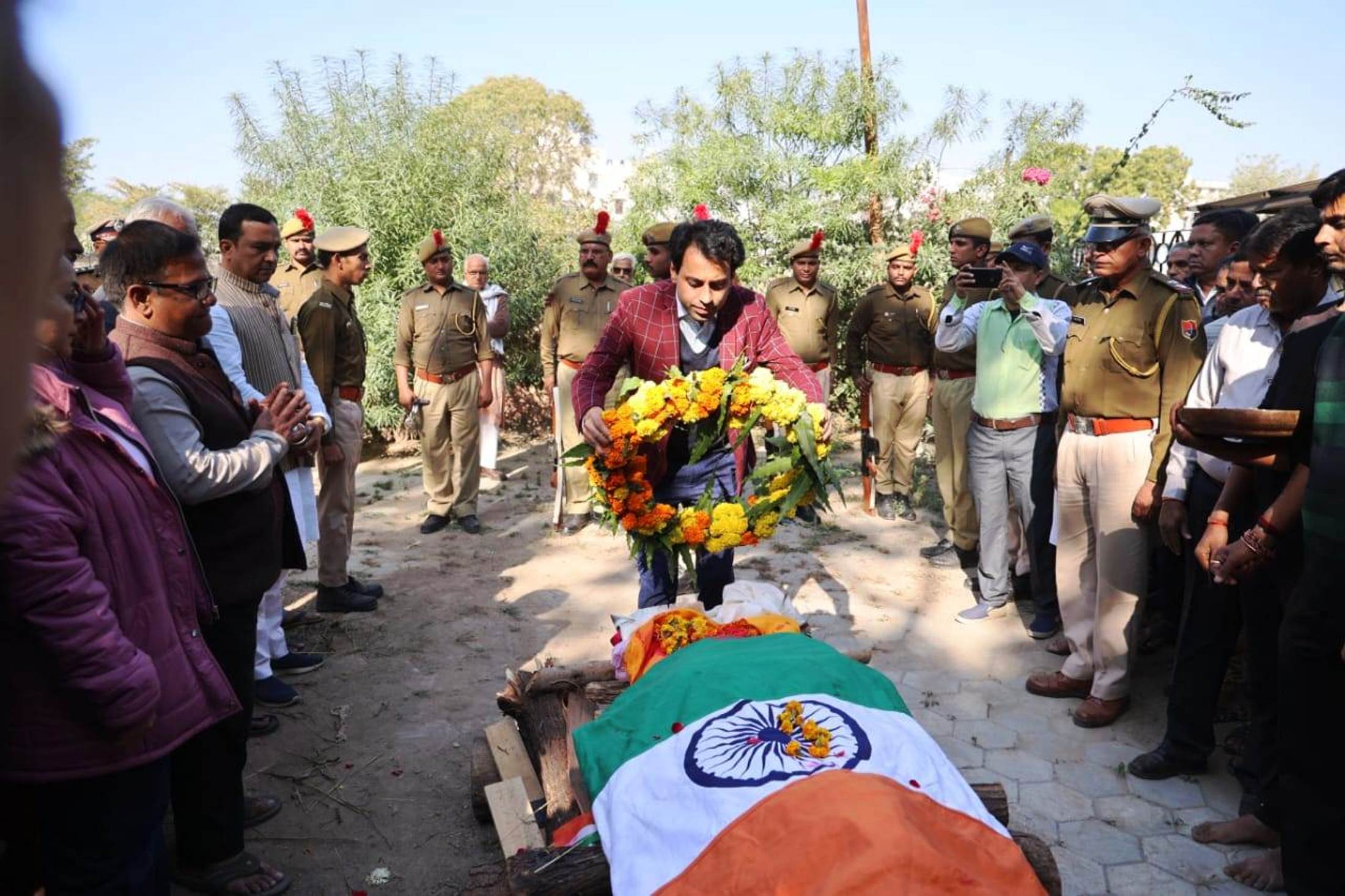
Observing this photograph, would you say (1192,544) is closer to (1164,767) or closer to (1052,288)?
(1164,767)

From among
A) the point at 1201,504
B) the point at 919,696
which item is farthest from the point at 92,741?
the point at 1201,504

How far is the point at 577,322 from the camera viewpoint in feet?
26.2

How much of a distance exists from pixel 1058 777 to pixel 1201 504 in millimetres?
1390

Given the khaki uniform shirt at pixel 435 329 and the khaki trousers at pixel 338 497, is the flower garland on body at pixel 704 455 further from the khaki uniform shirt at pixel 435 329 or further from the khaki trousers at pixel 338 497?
the khaki uniform shirt at pixel 435 329

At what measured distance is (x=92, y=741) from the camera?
218 cm

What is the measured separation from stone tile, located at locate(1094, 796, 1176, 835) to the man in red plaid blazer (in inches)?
75.9

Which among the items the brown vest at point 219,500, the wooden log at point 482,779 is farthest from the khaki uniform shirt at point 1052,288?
the brown vest at point 219,500

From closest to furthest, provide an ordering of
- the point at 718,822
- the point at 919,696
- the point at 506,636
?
the point at 718,822
the point at 919,696
the point at 506,636

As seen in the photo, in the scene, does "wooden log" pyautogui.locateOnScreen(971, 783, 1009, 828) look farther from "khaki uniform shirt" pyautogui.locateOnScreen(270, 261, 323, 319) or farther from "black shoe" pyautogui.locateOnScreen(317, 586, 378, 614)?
"khaki uniform shirt" pyautogui.locateOnScreen(270, 261, 323, 319)

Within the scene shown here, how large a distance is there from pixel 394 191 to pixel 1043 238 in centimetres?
781

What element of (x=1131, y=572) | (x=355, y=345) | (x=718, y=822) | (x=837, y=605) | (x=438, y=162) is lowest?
(x=837, y=605)

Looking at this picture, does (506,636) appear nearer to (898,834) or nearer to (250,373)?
(250,373)

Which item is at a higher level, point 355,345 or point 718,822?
point 355,345

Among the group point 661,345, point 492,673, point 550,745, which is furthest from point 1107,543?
point 492,673
